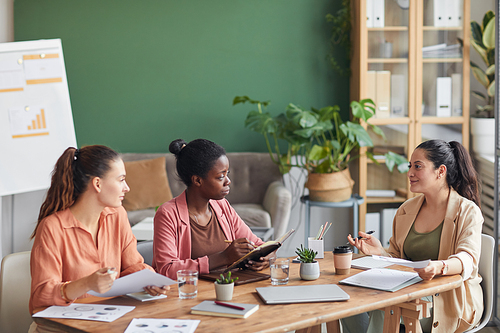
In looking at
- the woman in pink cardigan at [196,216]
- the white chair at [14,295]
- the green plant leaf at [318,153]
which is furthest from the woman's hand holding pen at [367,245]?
the green plant leaf at [318,153]

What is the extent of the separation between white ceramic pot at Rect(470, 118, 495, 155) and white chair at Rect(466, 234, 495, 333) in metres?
2.18

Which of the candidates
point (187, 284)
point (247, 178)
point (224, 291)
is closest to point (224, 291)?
point (224, 291)

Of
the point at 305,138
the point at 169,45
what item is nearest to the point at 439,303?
the point at 305,138

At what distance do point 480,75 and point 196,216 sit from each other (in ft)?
9.91

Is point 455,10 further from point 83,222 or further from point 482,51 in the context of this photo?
point 83,222

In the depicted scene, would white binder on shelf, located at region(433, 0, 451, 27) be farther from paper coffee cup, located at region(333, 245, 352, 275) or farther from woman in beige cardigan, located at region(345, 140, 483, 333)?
paper coffee cup, located at region(333, 245, 352, 275)

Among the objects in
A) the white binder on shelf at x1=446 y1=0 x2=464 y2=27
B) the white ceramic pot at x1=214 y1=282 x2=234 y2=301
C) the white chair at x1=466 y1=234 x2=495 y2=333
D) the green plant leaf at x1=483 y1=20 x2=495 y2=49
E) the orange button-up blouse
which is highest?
the white binder on shelf at x1=446 y1=0 x2=464 y2=27

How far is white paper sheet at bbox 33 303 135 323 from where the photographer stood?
1329 millimetres

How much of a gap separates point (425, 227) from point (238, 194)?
2.39 meters

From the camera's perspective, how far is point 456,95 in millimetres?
3986

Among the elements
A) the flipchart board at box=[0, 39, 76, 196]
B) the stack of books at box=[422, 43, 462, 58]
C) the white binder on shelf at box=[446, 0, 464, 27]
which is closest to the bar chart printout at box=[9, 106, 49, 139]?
the flipchart board at box=[0, 39, 76, 196]

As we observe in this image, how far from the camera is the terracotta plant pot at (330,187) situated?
3.76 meters

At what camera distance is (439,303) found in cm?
177

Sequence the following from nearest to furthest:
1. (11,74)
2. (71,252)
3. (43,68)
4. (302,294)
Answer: (302,294)
(71,252)
(11,74)
(43,68)
